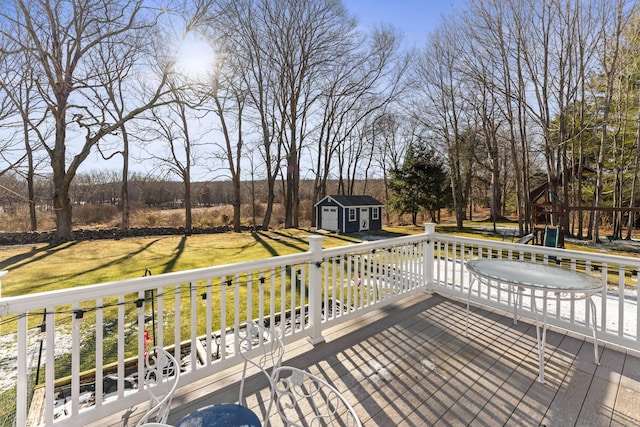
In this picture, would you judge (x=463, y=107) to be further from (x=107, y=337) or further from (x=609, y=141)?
(x=107, y=337)

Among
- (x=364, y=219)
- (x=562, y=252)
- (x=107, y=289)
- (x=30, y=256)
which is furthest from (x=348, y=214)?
(x=107, y=289)

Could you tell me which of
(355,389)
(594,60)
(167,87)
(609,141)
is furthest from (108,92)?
(609,141)

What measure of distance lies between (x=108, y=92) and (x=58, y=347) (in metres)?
11.0

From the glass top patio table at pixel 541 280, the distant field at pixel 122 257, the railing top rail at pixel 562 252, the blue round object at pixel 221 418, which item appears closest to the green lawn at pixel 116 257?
the distant field at pixel 122 257

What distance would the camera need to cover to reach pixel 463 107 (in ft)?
47.6

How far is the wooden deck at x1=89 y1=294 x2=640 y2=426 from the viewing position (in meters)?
1.94

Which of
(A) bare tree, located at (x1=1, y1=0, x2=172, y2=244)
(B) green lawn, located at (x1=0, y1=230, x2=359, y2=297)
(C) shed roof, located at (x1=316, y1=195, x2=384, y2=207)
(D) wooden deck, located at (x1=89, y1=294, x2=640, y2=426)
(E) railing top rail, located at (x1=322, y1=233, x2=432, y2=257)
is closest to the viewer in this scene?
(D) wooden deck, located at (x1=89, y1=294, x2=640, y2=426)

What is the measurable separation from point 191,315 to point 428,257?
10.5ft

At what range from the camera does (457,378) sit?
2322mm

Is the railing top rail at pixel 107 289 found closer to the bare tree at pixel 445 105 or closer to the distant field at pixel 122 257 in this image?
the distant field at pixel 122 257

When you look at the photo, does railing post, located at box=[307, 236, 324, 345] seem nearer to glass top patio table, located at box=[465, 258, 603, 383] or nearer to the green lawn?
glass top patio table, located at box=[465, 258, 603, 383]

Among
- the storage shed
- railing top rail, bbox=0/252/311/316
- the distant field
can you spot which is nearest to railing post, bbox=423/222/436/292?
railing top rail, bbox=0/252/311/316

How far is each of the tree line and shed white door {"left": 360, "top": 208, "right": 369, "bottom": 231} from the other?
10.4 ft

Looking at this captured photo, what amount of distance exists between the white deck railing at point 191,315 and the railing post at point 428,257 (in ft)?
0.05
